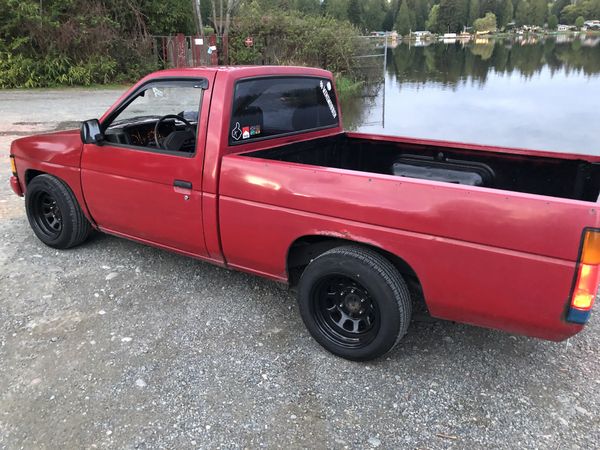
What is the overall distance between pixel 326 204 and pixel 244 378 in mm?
1147

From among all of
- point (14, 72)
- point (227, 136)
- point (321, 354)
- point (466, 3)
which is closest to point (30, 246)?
point (227, 136)

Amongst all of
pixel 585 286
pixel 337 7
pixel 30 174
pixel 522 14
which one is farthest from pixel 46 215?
pixel 522 14

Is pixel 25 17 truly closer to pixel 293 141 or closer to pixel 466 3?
pixel 293 141

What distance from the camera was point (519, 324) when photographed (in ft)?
8.22

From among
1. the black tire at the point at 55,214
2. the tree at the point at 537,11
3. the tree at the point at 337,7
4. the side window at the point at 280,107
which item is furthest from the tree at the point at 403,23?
the black tire at the point at 55,214

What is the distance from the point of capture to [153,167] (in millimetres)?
3602

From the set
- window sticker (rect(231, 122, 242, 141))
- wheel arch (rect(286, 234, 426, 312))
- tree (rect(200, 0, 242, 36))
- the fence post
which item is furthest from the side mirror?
tree (rect(200, 0, 242, 36))

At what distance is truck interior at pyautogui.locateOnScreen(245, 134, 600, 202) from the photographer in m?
3.48

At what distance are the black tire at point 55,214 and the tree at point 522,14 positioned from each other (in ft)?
248

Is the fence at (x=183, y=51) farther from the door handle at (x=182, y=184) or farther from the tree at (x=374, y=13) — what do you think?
the tree at (x=374, y=13)

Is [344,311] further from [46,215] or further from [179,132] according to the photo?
[46,215]

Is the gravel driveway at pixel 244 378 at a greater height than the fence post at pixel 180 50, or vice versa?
the fence post at pixel 180 50

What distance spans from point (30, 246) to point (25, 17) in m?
17.6

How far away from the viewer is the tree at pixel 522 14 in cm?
6651
